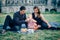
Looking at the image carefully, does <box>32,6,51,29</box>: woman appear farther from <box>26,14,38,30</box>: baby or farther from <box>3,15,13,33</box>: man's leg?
<box>3,15,13,33</box>: man's leg

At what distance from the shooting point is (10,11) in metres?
2.64

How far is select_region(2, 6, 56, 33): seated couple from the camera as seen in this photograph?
2623 millimetres

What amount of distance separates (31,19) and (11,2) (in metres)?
0.46

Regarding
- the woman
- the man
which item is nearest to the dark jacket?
the man

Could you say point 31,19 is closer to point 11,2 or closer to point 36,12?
point 36,12

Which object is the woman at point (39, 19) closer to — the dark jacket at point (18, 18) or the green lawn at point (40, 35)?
the green lawn at point (40, 35)

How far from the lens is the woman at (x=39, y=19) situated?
8.70ft

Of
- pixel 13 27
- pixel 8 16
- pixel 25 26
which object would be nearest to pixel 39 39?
pixel 25 26

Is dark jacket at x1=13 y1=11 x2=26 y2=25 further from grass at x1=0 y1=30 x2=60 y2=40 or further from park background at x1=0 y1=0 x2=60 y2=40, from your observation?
grass at x1=0 y1=30 x2=60 y2=40

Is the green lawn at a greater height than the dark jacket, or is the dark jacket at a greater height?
the dark jacket

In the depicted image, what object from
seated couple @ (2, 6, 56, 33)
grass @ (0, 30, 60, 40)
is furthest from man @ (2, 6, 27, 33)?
grass @ (0, 30, 60, 40)

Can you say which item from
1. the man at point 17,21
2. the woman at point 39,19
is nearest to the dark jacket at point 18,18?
the man at point 17,21

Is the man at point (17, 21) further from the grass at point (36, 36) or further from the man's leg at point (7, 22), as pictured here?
the grass at point (36, 36)

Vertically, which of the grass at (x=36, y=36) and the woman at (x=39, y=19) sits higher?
the woman at (x=39, y=19)
